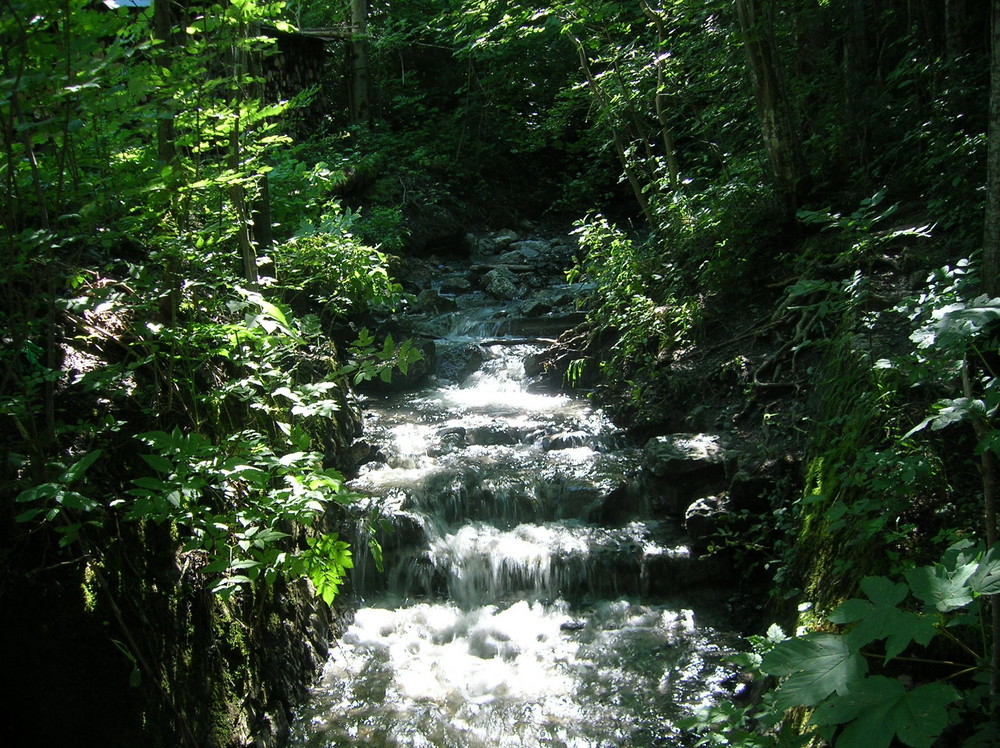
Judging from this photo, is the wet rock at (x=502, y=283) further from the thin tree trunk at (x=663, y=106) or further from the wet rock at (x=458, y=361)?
the thin tree trunk at (x=663, y=106)

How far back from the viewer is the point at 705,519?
519 centimetres

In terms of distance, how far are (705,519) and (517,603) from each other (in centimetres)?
151

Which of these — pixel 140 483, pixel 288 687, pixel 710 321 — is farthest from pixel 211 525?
pixel 710 321

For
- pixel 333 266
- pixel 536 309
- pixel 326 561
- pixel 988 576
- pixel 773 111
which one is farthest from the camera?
pixel 536 309

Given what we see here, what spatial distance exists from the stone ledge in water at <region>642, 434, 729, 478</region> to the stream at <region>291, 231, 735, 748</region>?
0.37 metres

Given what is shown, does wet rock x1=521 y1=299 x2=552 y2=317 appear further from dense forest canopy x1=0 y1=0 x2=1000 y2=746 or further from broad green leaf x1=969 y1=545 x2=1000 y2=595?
broad green leaf x1=969 y1=545 x2=1000 y2=595

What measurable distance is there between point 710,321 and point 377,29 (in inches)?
583

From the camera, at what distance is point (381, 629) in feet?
15.8

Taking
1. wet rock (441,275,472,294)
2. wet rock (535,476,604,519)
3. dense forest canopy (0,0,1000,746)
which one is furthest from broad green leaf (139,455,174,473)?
wet rock (441,275,472,294)

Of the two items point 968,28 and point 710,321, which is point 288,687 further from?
Result: point 968,28

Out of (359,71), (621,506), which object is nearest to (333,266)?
(621,506)

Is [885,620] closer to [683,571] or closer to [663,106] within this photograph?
[683,571]

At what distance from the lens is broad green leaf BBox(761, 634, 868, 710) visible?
5.45 feet

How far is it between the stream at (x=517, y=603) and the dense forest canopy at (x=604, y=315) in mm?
613
